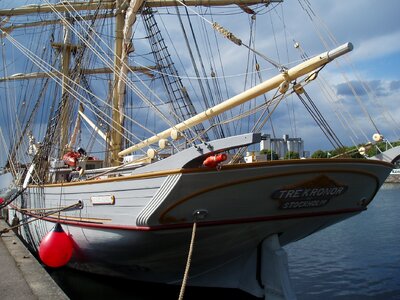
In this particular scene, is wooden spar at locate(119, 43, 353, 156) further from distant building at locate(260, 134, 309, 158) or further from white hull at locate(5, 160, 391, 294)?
distant building at locate(260, 134, 309, 158)

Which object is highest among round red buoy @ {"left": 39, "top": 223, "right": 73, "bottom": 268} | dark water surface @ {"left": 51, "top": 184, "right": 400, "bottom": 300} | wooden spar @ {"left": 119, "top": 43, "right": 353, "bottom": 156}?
wooden spar @ {"left": 119, "top": 43, "right": 353, "bottom": 156}

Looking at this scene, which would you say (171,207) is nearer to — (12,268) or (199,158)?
(199,158)

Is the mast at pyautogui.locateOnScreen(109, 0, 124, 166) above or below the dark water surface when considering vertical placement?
above

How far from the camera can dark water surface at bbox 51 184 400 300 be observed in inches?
431

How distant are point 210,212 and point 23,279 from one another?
138 inches

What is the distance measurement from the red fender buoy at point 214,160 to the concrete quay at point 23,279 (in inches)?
117

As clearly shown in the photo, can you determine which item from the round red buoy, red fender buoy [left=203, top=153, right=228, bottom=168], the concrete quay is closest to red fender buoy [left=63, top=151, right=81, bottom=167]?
the concrete quay

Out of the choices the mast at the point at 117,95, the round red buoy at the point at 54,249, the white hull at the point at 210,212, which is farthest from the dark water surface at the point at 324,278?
the mast at the point at 117,95

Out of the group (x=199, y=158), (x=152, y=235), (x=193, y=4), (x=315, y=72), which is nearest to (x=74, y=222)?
(x=152, y=235)

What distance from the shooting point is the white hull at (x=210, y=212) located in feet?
25.9

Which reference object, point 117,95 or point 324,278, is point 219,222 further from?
point 117,95

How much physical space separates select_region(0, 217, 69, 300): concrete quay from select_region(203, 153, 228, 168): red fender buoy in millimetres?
2979

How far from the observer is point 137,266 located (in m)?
10.3

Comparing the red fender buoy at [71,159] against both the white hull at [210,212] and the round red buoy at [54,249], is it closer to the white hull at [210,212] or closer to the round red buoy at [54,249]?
the white hull at [210,212]
